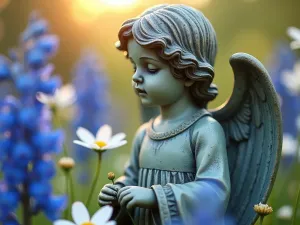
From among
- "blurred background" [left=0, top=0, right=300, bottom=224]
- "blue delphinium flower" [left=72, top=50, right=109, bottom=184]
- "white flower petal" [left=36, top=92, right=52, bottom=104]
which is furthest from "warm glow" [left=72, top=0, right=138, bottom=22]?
"white flower petal" [left=36, top=92, right=52, bottom=104]

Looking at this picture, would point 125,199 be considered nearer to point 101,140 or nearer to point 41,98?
point 101,140

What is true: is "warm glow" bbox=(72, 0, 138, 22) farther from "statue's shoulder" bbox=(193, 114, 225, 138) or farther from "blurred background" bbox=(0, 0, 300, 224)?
"statue's shoulder" bbox=(193, 114, 225, 138)

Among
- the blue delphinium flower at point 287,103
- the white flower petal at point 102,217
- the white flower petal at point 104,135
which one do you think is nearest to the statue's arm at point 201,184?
the white flower petal at point 102,217

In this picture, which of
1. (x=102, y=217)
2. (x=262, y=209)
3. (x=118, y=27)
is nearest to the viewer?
(x=102, y=217)

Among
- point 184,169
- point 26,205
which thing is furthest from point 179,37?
point 26,205

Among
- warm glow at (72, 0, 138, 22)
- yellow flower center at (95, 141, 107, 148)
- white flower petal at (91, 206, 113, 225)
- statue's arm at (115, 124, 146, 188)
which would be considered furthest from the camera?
warm glow at (72, 0, 138, 22)

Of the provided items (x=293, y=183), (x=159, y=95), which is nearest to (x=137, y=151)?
(x=159, y=95)

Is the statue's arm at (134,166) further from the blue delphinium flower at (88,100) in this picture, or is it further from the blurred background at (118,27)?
the blurred background at (118,27)

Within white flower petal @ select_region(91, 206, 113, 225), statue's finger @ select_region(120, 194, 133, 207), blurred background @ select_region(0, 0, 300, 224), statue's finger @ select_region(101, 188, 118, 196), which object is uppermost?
blurred background @ select_region(0, 0, 300, 224)
